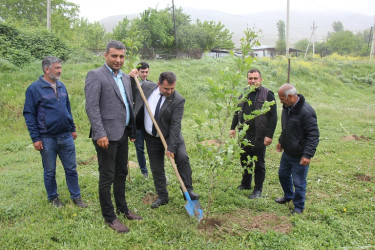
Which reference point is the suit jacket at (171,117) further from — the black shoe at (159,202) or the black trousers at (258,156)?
the black trousers at (258,156)

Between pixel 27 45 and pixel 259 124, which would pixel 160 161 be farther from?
pixel 27 45

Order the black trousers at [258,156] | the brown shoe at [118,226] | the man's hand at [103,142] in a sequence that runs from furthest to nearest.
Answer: the black trousers at [258,156] → the brown shoe at [118,226] → the man's hand at [103,142]

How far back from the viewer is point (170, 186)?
483cm

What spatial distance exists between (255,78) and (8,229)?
3.76 metres

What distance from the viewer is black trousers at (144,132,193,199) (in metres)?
3.98

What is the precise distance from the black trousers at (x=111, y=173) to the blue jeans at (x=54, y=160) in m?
0.81

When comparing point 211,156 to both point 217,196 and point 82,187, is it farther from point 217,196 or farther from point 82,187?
point 82,187

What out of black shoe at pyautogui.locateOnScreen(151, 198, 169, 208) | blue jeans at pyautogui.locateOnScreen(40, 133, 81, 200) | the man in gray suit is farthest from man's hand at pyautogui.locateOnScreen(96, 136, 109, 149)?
black shoe at pyautogui.locateOnScreen(151, 198, 169, 208)

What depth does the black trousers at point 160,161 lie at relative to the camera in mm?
3977

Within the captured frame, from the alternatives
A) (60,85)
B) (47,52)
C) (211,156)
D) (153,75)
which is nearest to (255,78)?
(211,156)

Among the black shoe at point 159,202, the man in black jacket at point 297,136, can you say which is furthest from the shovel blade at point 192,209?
the man in black jacket at point 297,136

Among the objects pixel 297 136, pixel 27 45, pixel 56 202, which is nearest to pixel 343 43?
pixel 27 45

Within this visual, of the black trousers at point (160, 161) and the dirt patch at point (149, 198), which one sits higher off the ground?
the black trousers at point (160, 161)

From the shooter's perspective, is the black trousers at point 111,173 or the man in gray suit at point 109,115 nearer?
the man in gray suit at point 109,115
